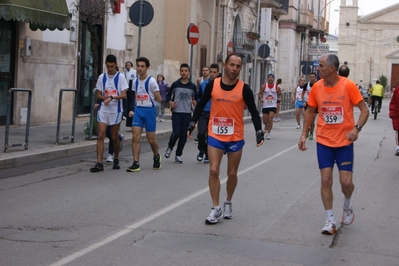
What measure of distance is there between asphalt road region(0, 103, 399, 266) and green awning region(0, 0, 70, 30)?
3643 millimetres

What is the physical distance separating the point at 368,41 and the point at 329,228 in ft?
293

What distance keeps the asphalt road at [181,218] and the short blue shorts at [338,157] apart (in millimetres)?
701

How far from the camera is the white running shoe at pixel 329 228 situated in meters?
7.43

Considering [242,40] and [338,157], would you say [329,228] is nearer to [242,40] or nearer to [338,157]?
[338,157]

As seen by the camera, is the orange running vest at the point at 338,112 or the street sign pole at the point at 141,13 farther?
the street sign pole at the point at 141,13

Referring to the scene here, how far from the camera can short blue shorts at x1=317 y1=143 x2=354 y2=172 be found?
7.55 m

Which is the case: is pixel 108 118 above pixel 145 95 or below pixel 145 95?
below

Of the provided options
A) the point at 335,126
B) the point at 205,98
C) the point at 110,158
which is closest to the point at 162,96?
the point at 110,158

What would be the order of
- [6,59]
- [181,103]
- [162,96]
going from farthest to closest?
[162,96] < [6,59] < [181,103]

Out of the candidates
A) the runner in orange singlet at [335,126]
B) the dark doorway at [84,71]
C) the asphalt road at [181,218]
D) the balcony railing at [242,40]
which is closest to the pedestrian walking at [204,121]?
the asphalt road at [181,218]

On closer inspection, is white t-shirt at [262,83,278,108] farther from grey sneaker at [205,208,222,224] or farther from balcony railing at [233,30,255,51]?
balcony railing at [233,30,255,51]

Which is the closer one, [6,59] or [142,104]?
[142,104]

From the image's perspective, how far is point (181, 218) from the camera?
812 cm

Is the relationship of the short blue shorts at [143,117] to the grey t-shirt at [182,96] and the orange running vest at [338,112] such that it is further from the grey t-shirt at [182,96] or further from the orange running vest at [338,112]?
the orange running vest at [338,112]
